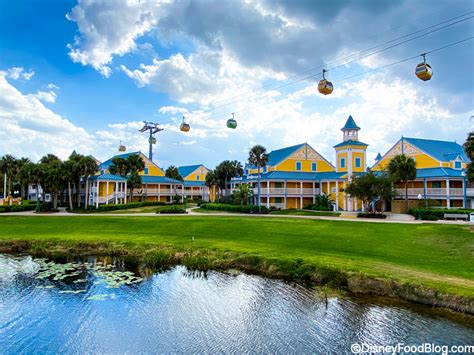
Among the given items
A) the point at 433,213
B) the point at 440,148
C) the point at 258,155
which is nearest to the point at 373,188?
the point at 433,213

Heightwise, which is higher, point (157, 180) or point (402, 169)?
point (402, 169)

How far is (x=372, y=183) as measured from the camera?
3581 cm

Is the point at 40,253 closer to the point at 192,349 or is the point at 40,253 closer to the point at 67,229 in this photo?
the point at 67,229

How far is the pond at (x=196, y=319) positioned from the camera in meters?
8.91

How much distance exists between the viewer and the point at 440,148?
4706 centimetres

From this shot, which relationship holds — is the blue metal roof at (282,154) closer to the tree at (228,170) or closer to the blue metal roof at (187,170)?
the tree at (228,170)

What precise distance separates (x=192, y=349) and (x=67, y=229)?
24.1m

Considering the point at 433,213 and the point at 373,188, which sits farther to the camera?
the point at 373,188

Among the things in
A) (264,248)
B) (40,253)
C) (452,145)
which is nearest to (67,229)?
(40,253)

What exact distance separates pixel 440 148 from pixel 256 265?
42.1 metres

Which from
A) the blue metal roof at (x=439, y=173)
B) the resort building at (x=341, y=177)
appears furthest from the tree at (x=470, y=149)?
the blue metal roof at (x=439, y=173)

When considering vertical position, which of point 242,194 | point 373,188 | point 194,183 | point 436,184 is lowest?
point 242,194

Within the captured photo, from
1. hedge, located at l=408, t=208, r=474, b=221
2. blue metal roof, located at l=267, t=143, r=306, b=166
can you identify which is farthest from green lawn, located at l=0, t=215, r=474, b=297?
blue metal roof, located at l=267, t=143, r=306, b=166

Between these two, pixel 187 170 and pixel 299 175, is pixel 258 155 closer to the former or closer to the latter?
pixel 299 175
